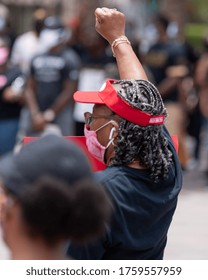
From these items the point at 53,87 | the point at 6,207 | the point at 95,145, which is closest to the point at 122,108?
the point at 95,145

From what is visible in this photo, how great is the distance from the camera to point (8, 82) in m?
9.07

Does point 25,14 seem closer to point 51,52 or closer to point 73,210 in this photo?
point 51,52

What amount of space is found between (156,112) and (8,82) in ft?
20.2

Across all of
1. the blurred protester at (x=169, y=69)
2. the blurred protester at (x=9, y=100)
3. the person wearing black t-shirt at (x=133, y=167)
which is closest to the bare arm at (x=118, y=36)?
the person wearing black t-shirt at (x=133, y=167)

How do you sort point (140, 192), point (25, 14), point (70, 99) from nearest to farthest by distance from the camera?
1. point (140, 192)
2. point (70, 99)
3. point (25, 14)

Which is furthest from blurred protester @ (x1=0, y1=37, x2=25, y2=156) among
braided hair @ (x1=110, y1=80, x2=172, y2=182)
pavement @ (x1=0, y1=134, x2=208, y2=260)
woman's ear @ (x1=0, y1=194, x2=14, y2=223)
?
woman's ear @ (x1=0, y1=194, x2=14, y2=223)

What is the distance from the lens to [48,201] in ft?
6.95

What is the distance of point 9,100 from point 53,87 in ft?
3.12

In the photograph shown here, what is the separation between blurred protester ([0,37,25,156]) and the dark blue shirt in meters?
6.10

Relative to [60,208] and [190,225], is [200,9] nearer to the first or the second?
[190,225]

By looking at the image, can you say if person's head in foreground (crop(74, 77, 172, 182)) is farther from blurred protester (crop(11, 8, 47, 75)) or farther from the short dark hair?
blurred protester (crop(11, 8, 47, 75))

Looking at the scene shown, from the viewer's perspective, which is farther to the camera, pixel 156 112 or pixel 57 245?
pixel 156 112

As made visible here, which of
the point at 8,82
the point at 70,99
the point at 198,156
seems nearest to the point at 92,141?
the point at 8,82

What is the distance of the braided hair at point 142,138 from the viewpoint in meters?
3.02
